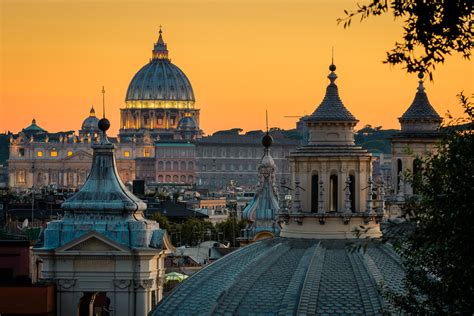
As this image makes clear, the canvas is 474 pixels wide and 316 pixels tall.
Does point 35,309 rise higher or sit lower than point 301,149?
lower

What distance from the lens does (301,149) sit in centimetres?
4484

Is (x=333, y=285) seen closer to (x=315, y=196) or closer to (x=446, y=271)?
(x=315, y=196)

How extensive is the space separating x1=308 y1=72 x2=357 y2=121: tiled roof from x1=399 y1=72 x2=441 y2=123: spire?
11.0m

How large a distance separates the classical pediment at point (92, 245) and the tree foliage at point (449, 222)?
24.8 m

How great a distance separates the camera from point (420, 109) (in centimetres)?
5669

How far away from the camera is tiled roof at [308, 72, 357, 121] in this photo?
44.3 metres

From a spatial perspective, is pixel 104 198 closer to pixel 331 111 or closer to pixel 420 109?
pixel 420 109

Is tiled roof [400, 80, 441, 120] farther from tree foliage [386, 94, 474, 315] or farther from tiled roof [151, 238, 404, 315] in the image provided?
tree foliage [386, 94, 474, 315]

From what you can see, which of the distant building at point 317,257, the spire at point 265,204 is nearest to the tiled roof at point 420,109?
the spire at point 265,204

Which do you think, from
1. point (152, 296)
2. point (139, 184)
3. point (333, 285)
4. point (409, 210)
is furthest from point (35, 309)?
point (139, 184)

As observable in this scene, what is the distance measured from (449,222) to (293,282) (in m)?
15.0

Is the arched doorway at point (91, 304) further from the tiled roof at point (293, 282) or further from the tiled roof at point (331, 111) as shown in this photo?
the tiled roof at point (331, 111)

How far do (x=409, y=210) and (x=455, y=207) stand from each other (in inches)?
98.3

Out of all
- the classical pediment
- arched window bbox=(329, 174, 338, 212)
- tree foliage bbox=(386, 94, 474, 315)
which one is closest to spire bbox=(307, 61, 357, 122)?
arched window bbox=(329, 174, 338, 212)
